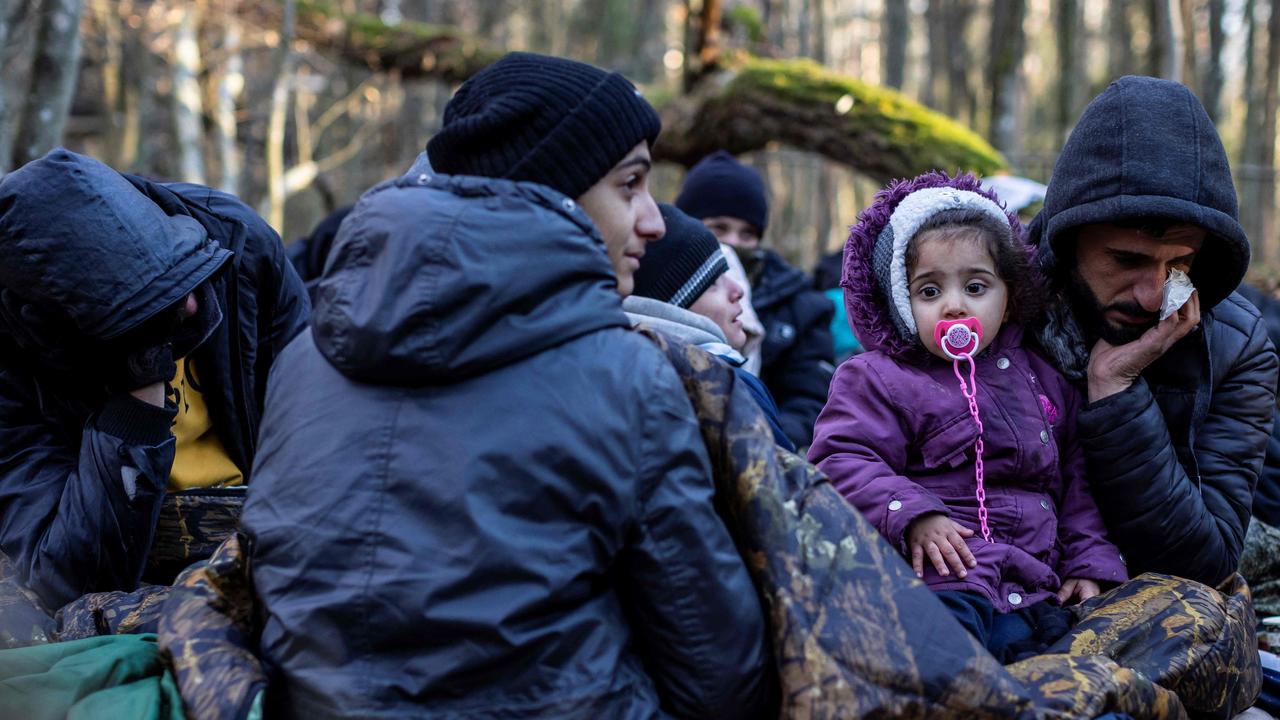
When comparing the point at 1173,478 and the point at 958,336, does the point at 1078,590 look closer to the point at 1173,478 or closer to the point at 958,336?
the point at 1173,478

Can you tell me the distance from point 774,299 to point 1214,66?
15809 mm

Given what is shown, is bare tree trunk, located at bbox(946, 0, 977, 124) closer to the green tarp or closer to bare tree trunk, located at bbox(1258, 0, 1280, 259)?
bare tree trunk, located at bbox(1258, 0, 1280, 259)

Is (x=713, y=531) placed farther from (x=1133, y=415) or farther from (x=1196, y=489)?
(x=1196, y=489)

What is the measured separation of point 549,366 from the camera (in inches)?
74.2

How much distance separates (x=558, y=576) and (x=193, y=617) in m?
0.75

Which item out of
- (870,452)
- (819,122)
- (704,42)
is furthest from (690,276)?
(704,42)

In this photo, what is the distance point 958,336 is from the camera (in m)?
2.72

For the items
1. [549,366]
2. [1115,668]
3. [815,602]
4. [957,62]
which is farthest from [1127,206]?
[957,62]

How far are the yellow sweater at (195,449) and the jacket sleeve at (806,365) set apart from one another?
8.64 feet

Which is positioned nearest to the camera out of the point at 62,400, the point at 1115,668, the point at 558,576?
the point at 558,576

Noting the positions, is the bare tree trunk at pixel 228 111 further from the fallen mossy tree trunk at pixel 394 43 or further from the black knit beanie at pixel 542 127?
the black knit beanie at pixel 542 127

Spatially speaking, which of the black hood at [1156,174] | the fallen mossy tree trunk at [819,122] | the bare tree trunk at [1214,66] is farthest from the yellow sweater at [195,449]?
the bare tree trunk at [1214,66]

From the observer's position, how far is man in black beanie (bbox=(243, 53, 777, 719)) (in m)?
1.80

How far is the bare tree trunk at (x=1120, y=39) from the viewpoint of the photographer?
81.3 ft
